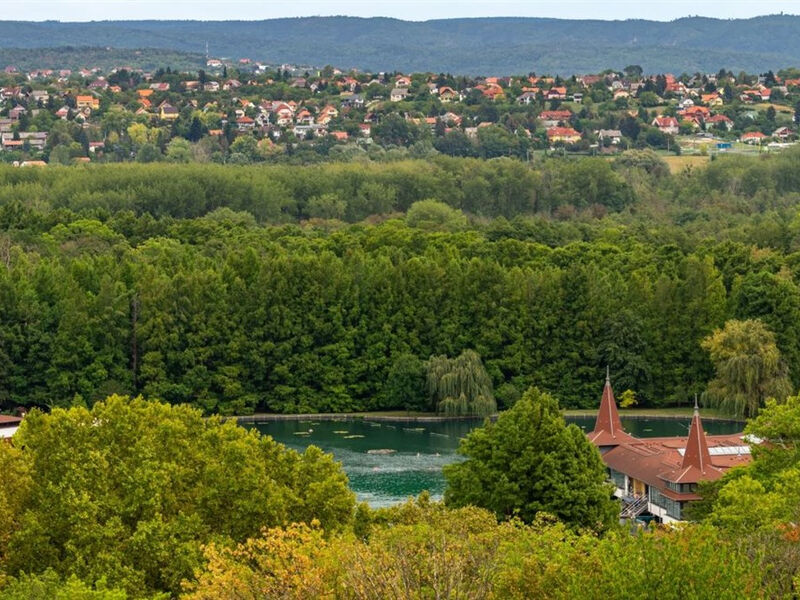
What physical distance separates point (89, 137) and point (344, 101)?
1308 inches

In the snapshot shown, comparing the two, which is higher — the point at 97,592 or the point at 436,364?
the point at 97,592

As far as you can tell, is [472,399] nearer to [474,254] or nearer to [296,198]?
[474,254]

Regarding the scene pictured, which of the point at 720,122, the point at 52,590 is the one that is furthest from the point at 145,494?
the point at 720,122

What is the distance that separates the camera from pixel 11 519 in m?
36.7

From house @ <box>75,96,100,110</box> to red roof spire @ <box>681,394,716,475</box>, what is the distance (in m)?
120

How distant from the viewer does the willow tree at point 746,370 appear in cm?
7006

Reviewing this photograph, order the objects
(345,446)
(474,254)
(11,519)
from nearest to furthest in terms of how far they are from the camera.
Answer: (11,519) → (345,446) → (474,254)

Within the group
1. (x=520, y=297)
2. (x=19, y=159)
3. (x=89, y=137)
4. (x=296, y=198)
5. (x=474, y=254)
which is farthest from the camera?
(x=89, y=137)

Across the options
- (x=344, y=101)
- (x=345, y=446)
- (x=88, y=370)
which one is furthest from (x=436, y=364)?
(x=344, y=101)

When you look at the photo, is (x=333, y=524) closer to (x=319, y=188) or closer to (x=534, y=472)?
(x=534, y=472)

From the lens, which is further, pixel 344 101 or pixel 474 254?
pixel 344 101

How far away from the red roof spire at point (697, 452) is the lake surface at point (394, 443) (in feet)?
25.6

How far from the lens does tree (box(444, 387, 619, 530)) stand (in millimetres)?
44219

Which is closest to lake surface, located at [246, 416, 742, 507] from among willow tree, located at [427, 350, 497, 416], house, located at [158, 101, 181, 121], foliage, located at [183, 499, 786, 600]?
willow tree, located at [427, 350, 497, 416]
